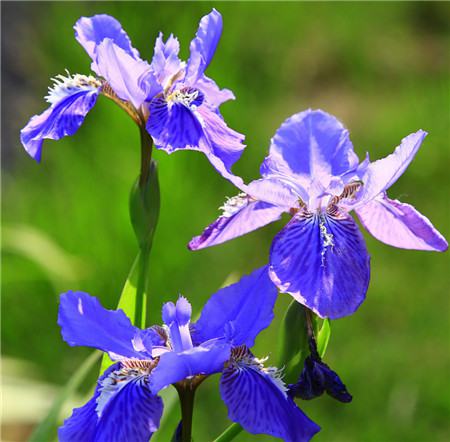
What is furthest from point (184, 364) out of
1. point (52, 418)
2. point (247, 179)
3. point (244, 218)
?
point (247, 179)

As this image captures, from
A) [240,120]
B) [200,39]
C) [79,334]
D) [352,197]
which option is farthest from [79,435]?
[240,120]

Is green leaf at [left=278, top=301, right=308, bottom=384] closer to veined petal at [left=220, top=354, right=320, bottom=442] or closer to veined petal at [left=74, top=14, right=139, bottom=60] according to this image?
veined petal at [left=220, top=354, right=320, bottom=442]

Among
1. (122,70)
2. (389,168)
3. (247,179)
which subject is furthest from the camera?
(247,179)

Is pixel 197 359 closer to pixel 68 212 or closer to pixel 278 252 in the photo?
pixel 278 252

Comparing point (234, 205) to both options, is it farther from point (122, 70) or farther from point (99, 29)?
point (99, 29)

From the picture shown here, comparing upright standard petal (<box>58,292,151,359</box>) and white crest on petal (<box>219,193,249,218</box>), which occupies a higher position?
white crest on petal (<box>219,193,249,218</box>)

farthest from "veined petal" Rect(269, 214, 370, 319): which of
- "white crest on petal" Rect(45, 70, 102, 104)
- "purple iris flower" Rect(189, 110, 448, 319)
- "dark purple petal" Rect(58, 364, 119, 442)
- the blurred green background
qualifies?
the blurred green background

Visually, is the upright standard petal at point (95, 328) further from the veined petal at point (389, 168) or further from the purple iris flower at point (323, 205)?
the veined petal at point (389, 168)

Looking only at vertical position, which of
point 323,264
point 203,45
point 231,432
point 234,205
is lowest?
point 231,432
